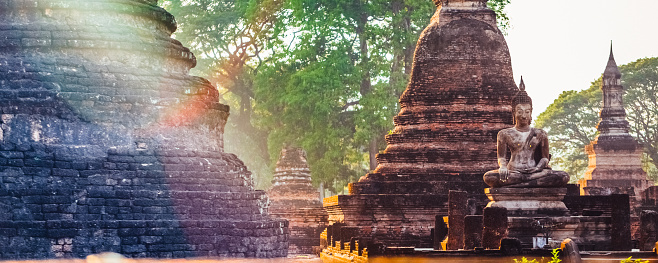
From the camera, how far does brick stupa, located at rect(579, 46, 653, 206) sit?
3691 cm

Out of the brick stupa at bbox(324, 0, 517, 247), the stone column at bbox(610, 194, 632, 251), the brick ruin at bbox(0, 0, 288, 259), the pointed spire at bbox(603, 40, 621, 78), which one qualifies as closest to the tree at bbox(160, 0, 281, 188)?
the pointed spire at bbox(603, 40, 621, 78)

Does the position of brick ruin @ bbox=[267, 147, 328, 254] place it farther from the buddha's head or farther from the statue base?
the statue base

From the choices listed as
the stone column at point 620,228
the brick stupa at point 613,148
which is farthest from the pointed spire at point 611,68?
the stone column at point 620,228

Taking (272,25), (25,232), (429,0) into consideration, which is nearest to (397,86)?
(429,0)

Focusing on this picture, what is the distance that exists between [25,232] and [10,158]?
4.40 ft

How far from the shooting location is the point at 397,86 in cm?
3306

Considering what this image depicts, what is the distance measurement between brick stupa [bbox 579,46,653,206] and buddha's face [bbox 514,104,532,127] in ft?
73.3

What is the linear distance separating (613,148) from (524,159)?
2284 centimetres

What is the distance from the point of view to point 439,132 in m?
22.6

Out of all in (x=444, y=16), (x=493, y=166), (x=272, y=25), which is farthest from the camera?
(x=272, y=25)

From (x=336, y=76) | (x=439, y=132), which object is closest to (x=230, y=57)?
(x=336, y=76)

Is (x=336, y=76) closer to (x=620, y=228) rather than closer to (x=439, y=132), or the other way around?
(x=439, y=132)

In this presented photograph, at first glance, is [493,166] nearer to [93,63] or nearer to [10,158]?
[93,63]

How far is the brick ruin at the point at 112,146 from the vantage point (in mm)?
15680
